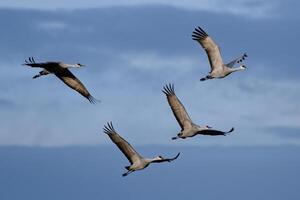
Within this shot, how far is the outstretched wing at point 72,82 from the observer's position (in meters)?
43.6

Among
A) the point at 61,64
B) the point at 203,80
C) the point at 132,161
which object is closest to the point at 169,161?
the point at 132,161

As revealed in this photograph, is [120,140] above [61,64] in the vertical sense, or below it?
below

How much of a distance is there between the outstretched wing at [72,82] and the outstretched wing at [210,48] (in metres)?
6.08

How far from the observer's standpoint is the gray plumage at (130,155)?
39125mm

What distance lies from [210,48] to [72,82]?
6.93 meters

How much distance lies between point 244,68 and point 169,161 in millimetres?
6890

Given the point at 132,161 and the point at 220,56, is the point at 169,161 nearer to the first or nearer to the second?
the point at 132,161

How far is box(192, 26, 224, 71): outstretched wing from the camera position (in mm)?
42000

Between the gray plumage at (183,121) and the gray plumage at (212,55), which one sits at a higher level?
the gray plumage at (212,55)

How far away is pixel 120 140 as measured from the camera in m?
39.2

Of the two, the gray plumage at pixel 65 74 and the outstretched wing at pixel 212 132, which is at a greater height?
the gray plumage at pixel 65 74

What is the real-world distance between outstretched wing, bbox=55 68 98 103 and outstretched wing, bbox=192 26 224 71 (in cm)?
608

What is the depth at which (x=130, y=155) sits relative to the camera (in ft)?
130

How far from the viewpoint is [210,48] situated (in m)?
42.2
